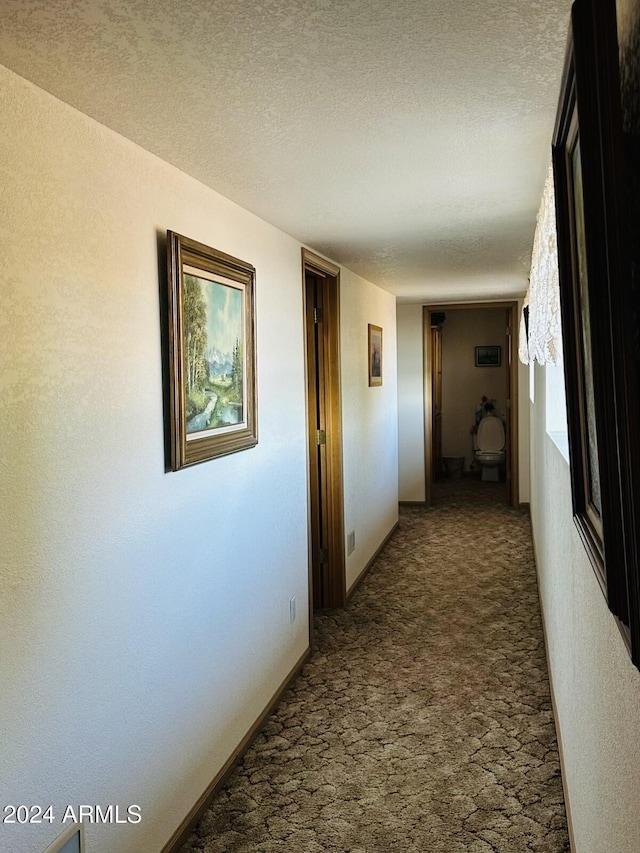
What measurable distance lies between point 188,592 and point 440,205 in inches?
73.5

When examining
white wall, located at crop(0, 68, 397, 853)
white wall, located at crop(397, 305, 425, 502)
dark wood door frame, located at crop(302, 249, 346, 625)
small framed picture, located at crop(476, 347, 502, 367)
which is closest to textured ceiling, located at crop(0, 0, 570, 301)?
white wall, located at crop(0, 68, 397, 853)

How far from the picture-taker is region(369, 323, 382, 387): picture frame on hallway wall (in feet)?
19.2

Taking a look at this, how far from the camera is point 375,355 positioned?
6.04m

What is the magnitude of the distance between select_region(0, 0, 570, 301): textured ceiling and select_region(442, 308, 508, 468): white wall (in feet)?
23.8

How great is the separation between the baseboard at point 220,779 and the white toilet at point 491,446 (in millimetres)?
6362

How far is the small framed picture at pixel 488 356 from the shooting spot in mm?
10086

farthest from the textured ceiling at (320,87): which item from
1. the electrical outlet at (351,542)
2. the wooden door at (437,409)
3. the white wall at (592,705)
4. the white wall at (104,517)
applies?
the wooden door at (437,409)

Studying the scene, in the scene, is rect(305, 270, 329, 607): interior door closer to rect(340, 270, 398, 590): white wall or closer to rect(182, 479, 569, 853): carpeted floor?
rect(340, 270, 398, 590): white wall

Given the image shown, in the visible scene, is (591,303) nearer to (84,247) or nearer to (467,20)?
(467,20)

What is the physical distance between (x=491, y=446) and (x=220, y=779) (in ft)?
24.5

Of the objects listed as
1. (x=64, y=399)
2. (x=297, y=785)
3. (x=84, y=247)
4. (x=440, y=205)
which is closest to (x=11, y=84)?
(x=84, y=247)

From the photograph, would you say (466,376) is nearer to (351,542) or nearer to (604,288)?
(351,542)

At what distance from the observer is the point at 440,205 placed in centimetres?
306

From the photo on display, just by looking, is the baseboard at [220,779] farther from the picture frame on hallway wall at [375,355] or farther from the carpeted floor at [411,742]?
the picture frame on hallway wall at [375,355]
